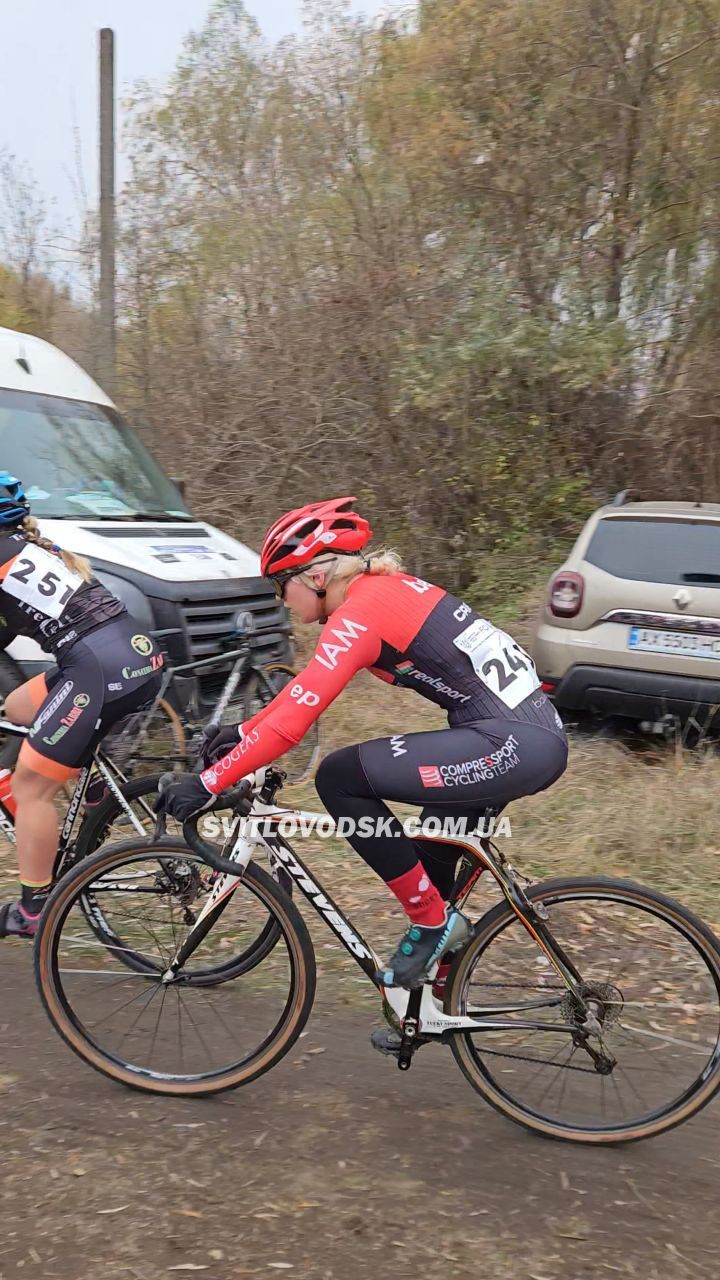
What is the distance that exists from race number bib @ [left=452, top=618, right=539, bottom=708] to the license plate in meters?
3.55

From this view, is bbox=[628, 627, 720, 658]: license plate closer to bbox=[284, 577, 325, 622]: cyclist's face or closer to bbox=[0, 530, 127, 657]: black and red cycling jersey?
bbox=[0, 530, 127, 657]: black and red cycling jersey

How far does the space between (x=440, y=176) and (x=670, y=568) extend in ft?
25.4

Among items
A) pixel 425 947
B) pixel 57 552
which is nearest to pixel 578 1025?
pixel 425 947

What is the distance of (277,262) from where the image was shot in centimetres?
1293

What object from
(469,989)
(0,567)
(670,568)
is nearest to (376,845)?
(469,989)

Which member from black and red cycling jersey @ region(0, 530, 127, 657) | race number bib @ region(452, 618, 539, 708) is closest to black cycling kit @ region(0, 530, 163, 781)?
black and red cycling jersey @ region(0, 530, 127, 657)

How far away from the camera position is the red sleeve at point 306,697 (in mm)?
2840

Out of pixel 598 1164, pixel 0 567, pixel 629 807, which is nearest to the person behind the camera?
pixel 598 1164

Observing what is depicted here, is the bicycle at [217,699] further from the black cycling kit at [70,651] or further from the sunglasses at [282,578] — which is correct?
the sunglasses at [282,578]

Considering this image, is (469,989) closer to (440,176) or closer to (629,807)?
(629,807)

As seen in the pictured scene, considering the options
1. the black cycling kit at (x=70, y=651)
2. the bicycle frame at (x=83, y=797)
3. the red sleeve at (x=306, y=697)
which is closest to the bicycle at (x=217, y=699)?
the bicycle frame at (x=83, y=797)

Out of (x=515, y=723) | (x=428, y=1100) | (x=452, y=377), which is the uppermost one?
(x=452, y=377)

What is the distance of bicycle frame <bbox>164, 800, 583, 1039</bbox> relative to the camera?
300 centimetres

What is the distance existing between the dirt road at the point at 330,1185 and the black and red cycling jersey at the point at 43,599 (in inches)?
60.4
